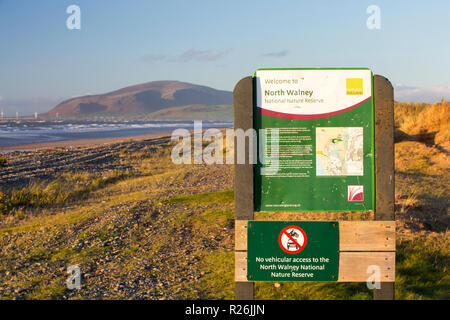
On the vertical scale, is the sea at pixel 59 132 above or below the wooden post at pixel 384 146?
above

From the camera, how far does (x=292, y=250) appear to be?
12.4 feet

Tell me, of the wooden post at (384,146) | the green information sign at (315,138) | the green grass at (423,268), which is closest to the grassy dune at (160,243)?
the green grass at (423,268)

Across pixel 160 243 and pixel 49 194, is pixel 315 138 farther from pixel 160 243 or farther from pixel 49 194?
pixel 49 194

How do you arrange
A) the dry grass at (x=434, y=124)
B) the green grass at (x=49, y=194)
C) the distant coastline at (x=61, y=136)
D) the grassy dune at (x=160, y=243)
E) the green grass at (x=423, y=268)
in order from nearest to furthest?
the green grass at (x=423, y=268), the grassy dune at (x=160, y=243), the green grass at (x=49, y=194), the dry grass at (x=434, y=124), the distant coastline at (x=61, y=136)

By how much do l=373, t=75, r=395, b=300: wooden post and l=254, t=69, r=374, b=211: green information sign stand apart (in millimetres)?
55

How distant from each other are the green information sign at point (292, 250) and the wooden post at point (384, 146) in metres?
0.50

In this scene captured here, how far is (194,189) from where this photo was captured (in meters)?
10.6

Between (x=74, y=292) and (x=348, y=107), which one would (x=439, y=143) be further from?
(x=74, y=292)

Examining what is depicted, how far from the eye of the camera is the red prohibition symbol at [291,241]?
3.77 m

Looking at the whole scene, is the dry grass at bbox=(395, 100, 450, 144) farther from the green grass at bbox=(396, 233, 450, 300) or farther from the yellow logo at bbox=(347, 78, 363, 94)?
the yellow logo at bbox=(347, 78, 363, 94)

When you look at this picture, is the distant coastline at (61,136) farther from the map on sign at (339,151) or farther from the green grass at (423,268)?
the map on sign at (339,151)

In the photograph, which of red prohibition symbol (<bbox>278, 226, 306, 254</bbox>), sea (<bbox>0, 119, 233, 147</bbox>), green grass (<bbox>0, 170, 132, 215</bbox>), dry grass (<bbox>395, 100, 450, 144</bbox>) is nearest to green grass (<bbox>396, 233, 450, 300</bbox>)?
red prohibition symbol (<bbox>278, 226, 306, 254</bbox>)

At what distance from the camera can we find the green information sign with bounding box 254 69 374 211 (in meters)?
3.79

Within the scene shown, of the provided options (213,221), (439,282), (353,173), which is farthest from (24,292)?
(439,282)
